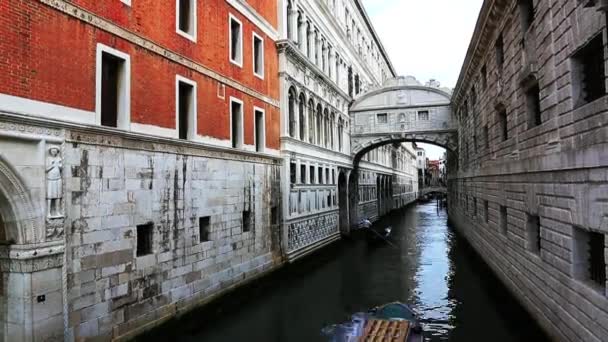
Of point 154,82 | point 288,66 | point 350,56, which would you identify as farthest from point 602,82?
point 350,56

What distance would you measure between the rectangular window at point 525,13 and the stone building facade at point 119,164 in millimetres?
7930

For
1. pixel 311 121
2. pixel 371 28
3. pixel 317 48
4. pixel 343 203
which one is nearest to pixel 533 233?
pixel 311 121

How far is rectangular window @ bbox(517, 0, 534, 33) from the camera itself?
9.51 meters

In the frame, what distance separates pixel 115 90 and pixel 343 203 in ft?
61.4

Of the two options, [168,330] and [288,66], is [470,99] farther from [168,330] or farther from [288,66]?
[168,330]

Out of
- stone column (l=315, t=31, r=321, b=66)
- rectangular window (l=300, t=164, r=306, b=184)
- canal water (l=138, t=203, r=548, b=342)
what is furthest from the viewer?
stone column (l=315, t=31, r=321, b=66)

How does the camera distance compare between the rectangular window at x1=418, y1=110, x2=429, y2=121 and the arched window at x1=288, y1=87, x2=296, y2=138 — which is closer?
the arched window at x1=288, y1=87, x2=296, y2=138

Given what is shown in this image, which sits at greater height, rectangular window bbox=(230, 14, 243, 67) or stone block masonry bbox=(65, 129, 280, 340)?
rectangular window bbox=(230, 14, 243, 67)

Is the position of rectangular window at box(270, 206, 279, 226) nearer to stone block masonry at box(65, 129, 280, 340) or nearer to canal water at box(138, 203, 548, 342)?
canal water at box(138, 203, 548, 342)

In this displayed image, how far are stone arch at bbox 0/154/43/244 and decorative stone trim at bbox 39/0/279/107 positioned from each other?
2.92m

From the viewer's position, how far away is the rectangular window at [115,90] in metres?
8.25

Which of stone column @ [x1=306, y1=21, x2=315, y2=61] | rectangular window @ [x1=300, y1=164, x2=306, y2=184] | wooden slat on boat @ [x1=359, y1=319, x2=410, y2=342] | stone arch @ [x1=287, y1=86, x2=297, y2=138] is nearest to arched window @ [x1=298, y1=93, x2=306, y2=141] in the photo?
stone arch @ [x1=287, y1=86, x2=297, y2=138]

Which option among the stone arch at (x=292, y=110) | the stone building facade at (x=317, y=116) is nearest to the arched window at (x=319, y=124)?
the stone building facade at (x=317, y=116)

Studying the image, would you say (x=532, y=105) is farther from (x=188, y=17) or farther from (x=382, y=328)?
(x=188, y=17)
